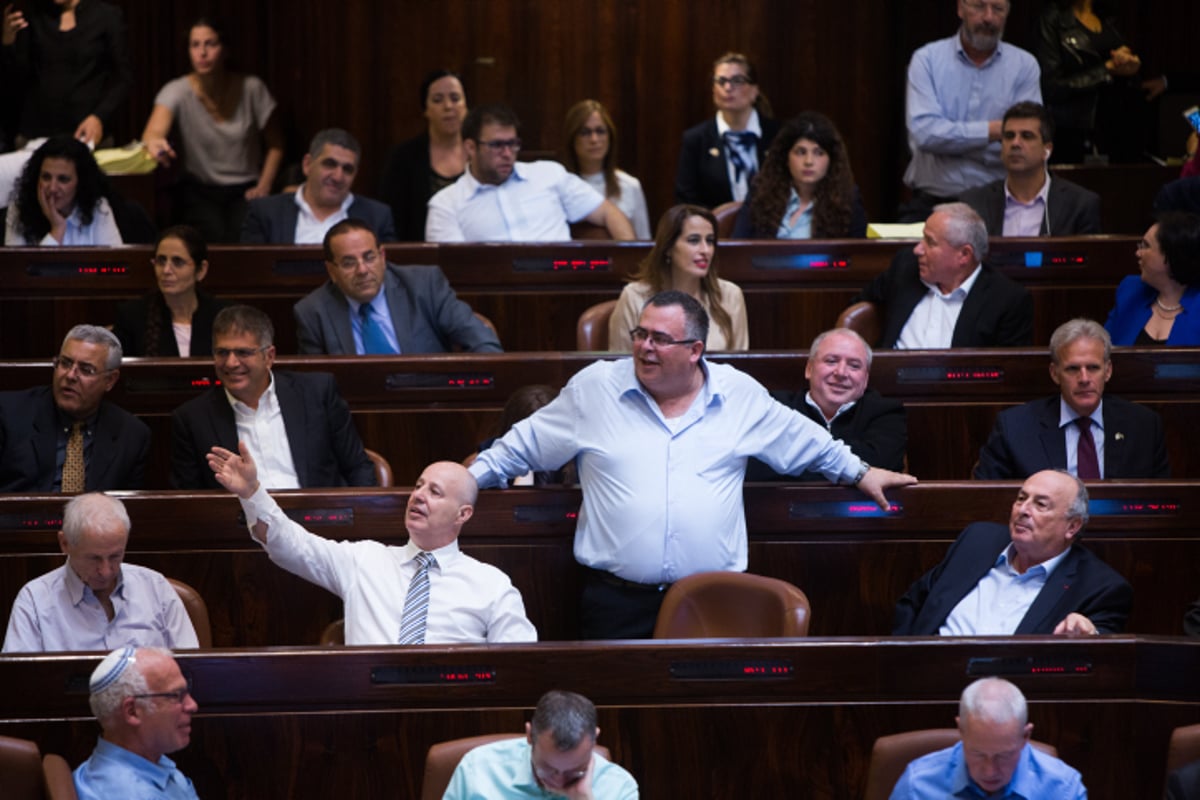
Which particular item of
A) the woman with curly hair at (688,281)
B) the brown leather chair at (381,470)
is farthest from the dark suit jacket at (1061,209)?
the brown leather chair at (381,470)

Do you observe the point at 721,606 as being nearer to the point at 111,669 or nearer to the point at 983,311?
the point at 111,669

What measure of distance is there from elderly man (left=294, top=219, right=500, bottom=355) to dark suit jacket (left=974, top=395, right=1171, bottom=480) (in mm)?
1432

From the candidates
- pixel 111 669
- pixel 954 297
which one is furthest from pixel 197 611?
pixel 954 297

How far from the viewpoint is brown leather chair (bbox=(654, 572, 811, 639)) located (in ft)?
11.5

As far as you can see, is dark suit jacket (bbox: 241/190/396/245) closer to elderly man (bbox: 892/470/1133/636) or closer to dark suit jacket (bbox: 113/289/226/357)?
dark suit jacket (bbox: 113/289/226/357)

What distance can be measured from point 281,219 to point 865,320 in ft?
6.26

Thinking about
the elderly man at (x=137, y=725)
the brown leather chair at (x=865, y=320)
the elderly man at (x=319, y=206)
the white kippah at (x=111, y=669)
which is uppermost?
the elderly man at (x=319, y=206)

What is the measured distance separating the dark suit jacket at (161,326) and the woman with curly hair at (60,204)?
60cm

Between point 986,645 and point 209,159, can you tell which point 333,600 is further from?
point 209,159

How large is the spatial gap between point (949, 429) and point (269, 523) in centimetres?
178

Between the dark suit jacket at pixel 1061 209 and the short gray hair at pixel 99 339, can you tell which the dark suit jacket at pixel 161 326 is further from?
the dark suit jacket at pixel 1061 209

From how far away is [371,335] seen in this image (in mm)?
4801

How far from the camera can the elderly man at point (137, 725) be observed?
9.77 ft

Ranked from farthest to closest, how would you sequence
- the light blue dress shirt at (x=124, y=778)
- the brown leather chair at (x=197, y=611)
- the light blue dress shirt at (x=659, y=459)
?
the light blue dress shirt at (x=659, y=459) → the brown leather chair at (x=197, y=611) → the light blue dress shirt at (x=124, y=778)
